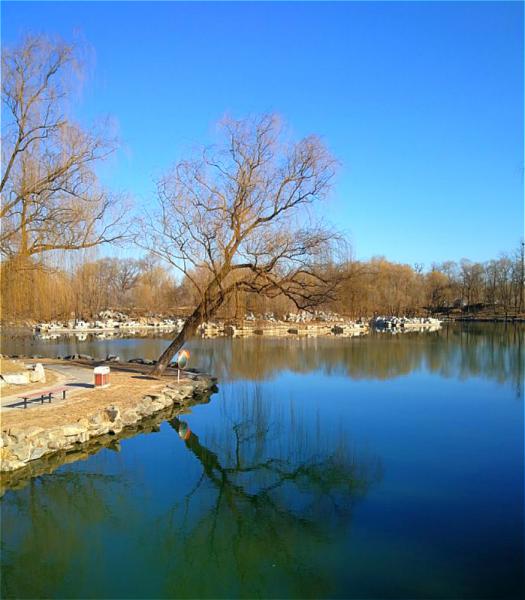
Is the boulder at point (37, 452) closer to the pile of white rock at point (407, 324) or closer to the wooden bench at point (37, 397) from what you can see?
the wooden bench at point (37, 397)

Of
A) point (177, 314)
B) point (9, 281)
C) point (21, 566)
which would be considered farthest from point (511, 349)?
point (177, 314)

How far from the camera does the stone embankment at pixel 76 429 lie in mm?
7402

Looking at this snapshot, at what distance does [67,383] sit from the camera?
11.8 m

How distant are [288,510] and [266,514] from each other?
0.27m

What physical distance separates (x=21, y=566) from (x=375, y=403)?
29.6 ft

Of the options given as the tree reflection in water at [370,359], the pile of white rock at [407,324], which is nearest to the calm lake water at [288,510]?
the tree reflection in water at [370,359]

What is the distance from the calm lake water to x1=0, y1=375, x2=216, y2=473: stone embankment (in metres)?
0.51

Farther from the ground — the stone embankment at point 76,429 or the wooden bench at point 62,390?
the wooden bench at point 62,390

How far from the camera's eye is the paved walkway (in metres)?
9.44

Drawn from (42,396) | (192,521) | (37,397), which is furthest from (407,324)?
(192,521)

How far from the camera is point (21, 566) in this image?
5.07m

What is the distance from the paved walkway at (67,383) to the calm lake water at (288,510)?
2158 mm

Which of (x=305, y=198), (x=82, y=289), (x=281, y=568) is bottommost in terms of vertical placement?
(x=281, y=568)

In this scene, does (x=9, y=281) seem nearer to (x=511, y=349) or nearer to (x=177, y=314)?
(x=511, y=349)
